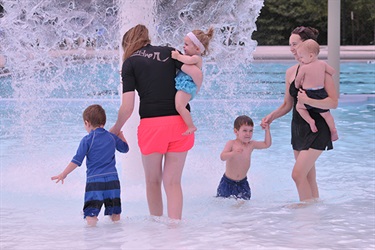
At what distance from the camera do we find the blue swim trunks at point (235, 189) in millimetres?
5812

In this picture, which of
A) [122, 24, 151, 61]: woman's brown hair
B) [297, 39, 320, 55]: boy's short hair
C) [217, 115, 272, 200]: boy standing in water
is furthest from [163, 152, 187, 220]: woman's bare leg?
[297, 39, 320, 55]: boy's short hair

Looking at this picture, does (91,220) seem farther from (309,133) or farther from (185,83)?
(309,133)

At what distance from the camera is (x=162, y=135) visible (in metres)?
4.75

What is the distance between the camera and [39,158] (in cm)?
800

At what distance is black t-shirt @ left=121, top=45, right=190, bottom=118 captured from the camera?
15.6ft

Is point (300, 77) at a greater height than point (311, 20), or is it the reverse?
point (311, 20)

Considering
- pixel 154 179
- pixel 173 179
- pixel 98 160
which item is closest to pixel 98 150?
pixel 98 160

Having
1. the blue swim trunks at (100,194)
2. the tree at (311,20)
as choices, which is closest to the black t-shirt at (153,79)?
the blue swim trunks at (100,194)

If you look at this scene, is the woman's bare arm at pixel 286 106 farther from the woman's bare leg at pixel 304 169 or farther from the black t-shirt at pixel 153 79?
the black t-shirt at pixel 153 79

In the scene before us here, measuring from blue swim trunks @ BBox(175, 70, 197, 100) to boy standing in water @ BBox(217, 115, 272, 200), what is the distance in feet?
3.18

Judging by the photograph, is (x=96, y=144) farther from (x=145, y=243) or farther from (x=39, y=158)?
(x=39, y=158)

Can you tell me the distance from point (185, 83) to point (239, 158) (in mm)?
1186

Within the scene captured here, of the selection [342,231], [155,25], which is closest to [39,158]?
[155,25]

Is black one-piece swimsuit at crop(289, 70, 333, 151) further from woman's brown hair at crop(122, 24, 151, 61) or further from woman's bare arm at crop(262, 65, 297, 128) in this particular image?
woman's brown hair at crop(122, 24, 151, 61)
